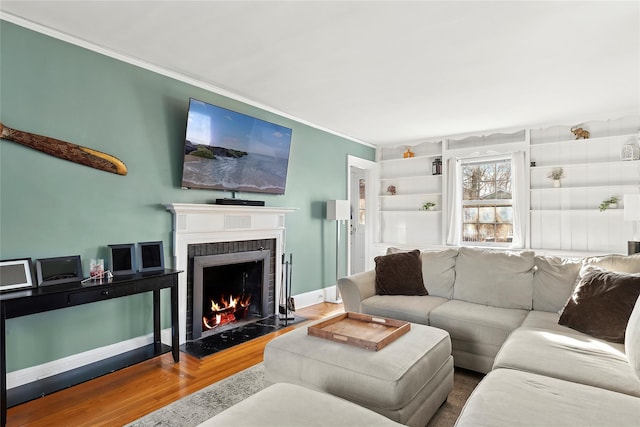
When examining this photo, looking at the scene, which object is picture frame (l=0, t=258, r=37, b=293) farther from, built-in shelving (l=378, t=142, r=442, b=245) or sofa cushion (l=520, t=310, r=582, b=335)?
built-in shelving (l=378, t=142, r=442, b=245)

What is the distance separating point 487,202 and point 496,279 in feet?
8.72

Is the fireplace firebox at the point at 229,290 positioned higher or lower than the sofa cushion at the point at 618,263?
lower

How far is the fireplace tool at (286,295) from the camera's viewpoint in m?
4.16

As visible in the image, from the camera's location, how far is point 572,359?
1.88 metres

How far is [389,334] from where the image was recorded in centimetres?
218

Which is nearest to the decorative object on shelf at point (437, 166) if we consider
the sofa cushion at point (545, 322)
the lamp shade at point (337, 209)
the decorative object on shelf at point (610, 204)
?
the lamp shade at point (337, 209)

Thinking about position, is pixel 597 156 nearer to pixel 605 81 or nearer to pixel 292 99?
pixel 605 81

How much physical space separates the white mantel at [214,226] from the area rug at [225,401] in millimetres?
978

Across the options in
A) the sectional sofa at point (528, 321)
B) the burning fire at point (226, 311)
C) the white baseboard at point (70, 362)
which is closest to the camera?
the sectional sofa at point (528, 321)

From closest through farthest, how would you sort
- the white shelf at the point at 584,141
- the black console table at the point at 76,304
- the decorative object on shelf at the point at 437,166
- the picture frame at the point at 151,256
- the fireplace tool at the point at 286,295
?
the black console table at the point at 76,304, the picture frame at the point at 151,256, the fireplace tool at the point at 286,295, the white shelf at the point at 584,141, the decorative object on shelf at the point at 437,166

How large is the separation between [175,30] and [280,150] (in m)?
1.84

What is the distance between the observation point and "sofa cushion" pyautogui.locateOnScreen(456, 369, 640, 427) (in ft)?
4.28

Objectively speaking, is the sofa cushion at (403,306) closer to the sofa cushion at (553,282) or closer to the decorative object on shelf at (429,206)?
the sofa cushion at (553,282)

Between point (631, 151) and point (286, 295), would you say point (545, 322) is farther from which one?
point (631, 151)
